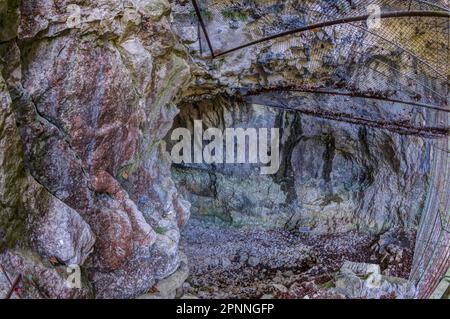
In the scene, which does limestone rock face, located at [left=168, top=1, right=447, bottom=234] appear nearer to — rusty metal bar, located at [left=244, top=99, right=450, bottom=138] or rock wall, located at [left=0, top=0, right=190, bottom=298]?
rusty metal bar, located at [left=244, top=99, right=450, bottom=138]

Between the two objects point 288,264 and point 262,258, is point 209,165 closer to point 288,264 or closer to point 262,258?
point 262,258

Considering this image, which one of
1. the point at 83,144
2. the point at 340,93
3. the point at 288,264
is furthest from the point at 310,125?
the point at 83,144

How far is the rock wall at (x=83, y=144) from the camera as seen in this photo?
2855 millimetres

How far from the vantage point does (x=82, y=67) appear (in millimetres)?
3441

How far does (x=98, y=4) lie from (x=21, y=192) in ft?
6.39

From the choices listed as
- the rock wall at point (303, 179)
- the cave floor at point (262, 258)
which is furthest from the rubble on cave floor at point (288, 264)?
the rock wall at point (303, 179)

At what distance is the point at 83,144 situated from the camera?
3473 millimetres

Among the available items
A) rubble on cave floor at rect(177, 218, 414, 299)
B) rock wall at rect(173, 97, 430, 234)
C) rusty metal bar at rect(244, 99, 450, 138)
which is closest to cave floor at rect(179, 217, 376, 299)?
rubble on cave floor at rect(177, 218, 414, 299)

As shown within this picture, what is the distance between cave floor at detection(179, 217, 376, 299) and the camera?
518 centimetres

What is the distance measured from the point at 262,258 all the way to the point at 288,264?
46 centimetres

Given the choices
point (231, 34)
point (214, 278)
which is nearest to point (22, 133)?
point (231, 34)

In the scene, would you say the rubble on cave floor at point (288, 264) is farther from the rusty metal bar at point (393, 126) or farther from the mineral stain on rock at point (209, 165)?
the rusty metal bar at point (393, 126)

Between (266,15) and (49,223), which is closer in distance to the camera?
(49,223)
